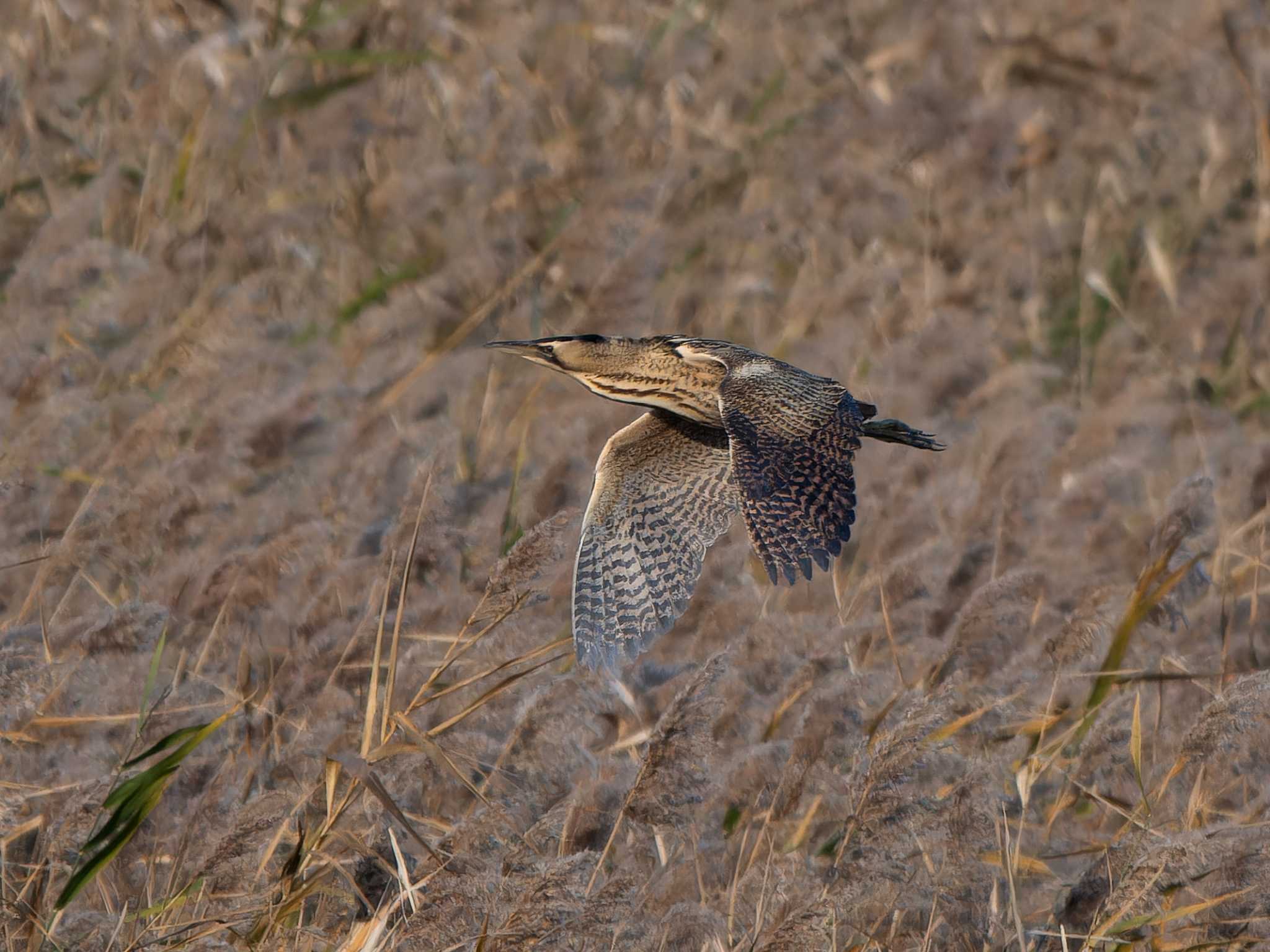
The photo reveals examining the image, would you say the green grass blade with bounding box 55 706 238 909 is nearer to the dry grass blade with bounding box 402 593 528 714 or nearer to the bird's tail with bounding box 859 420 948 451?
the dry grass blade with bounding box 402 593 528 714

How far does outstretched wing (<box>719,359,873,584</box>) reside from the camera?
2.93m

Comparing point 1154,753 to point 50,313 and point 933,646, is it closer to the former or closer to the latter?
point 933,646

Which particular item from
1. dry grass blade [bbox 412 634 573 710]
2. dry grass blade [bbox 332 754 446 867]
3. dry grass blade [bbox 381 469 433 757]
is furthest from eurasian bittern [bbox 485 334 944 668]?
dry grass blade [bbox 332 754 446 867]

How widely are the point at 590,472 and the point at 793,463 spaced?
72cm

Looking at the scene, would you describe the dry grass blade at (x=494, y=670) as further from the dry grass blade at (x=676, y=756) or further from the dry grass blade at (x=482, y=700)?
the dry grass blade at (x=676, y=756)

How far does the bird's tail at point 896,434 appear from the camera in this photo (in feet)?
11.4

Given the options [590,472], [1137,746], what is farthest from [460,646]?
[590,472]

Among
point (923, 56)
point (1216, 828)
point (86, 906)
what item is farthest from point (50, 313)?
point (923, 56)

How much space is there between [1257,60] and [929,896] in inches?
157

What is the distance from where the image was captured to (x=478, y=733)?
8.19 ft

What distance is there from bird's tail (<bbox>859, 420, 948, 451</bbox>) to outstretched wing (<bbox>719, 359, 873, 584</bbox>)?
0.33ft

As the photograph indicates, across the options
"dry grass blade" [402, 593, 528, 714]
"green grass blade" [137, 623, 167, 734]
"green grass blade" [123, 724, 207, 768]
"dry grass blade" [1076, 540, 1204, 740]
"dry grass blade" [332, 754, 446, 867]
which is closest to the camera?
"dry grass blade" [332, 754, 446, 867]

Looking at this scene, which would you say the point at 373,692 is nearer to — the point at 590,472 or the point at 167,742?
the point at 167,742

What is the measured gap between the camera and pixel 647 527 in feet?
11.6
